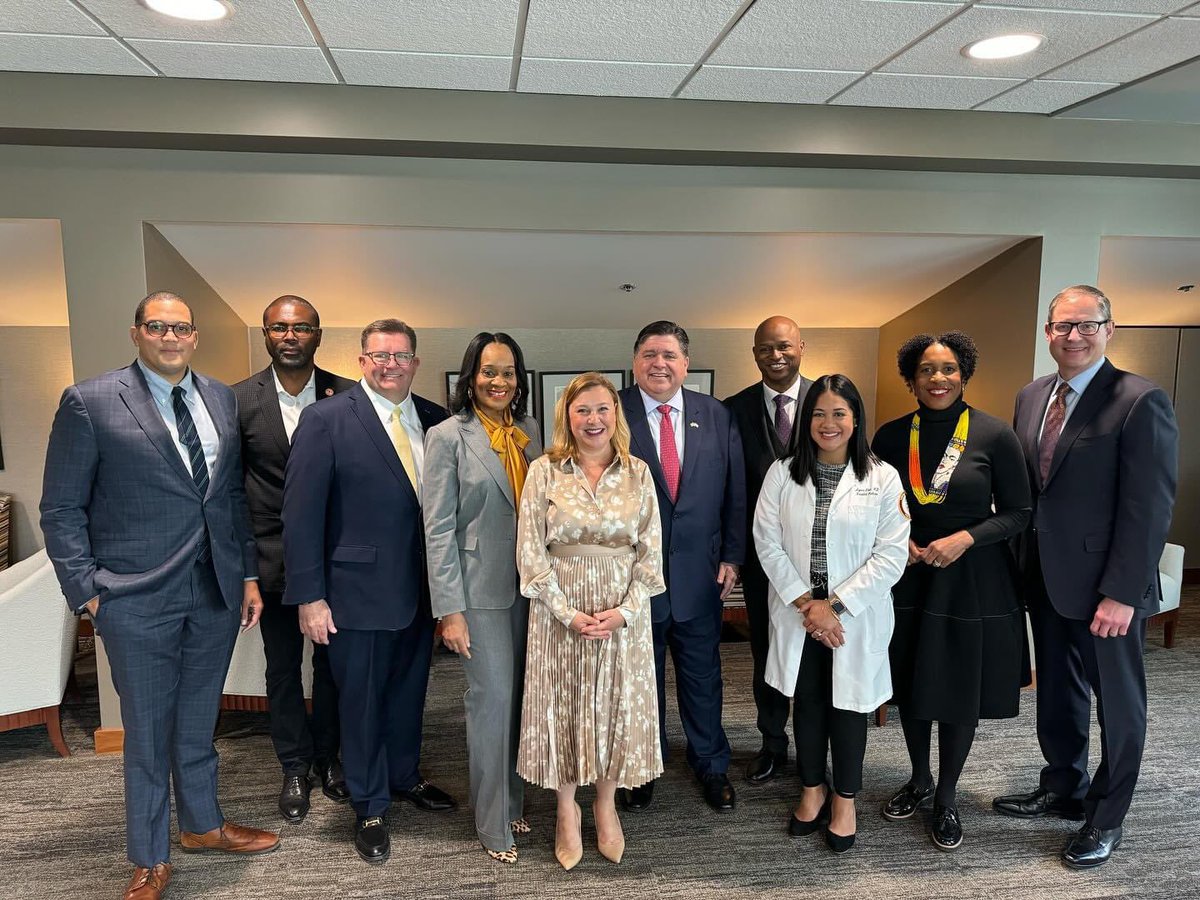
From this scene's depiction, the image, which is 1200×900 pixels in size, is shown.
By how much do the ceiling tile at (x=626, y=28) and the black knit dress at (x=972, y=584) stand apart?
1.50m

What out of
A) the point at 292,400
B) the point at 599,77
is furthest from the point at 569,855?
the point at 599,77

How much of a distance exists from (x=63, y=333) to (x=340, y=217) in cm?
255

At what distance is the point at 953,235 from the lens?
3580mm

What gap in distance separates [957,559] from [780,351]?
1010 mm

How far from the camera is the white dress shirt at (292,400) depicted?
2707mm

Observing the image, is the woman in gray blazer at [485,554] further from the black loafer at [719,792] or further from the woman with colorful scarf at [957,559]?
the woman with colorful scarf at [957,559]

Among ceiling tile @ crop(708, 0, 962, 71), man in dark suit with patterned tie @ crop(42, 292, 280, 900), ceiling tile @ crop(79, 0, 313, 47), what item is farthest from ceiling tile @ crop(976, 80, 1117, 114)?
man in dark suit with patterned tie @ crop(42, 292, 280, 900)

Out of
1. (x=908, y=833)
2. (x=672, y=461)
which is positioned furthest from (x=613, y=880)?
(x=672, y=461)

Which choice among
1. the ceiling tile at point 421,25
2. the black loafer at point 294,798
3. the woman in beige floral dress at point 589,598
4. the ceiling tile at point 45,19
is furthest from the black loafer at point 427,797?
the ceiling tile at point 45,19

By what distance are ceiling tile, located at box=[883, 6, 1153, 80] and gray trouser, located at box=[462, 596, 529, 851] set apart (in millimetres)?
2395

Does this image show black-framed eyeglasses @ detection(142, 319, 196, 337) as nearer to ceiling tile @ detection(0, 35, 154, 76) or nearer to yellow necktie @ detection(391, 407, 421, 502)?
yellow necktie @ detection(391, 407, 421, 502)

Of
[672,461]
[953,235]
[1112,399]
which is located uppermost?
[953,235]

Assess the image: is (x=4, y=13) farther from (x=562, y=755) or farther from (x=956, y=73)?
(x=956, y=73)

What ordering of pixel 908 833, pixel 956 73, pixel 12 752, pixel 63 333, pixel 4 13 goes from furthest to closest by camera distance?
1. pixel 63 333
2. pixel 12 752
3. pixel 956 73
4. pixel 908 833
5. pixel 4 13
